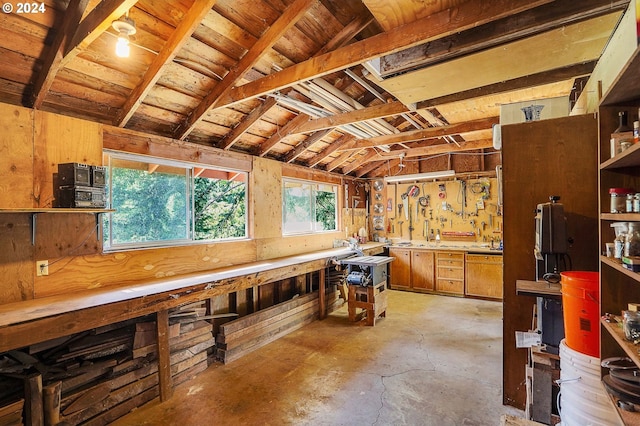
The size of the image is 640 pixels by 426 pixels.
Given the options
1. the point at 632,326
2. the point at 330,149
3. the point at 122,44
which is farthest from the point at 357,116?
the point at 632,326

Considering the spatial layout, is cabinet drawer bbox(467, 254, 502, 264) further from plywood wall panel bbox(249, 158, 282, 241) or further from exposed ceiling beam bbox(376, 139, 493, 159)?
plywood wall panel bbox(249, 158, 282, 241)

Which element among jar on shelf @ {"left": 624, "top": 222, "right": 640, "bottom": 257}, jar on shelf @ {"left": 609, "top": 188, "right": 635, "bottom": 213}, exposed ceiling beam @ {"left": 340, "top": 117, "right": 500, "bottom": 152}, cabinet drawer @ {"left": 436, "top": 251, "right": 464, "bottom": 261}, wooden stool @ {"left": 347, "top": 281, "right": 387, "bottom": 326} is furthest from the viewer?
cabinet drawer @ {"left": 436, "top": 251, "right": 464, "bottom": 261}

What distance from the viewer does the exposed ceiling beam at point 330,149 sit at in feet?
16.8

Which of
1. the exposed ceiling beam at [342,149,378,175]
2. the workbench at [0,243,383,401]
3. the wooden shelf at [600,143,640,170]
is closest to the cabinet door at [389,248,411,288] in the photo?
the exposed ceiling beam at [342,149,378,175]

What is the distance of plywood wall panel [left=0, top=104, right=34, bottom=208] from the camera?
227cm

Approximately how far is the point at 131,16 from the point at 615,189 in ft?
10.2

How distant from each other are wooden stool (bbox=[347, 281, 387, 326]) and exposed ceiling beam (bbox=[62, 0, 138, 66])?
3903mm

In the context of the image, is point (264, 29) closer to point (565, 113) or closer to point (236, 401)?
point (565, 113)

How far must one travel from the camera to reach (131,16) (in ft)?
7.23

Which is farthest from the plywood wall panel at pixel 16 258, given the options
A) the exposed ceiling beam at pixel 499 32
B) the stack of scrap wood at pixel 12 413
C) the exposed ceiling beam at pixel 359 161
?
the exposed ceiling beam at pixel 359 161

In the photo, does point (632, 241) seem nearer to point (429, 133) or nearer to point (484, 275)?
point (429, 133)

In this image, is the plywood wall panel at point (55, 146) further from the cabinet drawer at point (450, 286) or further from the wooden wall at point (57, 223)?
the cabinet drawer at point (450, 286)

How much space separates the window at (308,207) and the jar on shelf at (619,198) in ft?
13.5

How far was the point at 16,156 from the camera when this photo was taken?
7.63 ft
